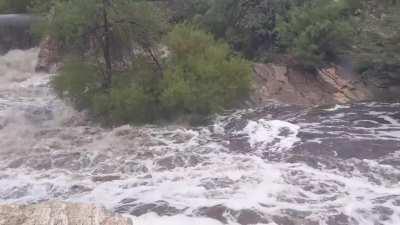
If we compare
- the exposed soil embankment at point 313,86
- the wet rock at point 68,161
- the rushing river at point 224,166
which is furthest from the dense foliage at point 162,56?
the wet rock at point 68,161

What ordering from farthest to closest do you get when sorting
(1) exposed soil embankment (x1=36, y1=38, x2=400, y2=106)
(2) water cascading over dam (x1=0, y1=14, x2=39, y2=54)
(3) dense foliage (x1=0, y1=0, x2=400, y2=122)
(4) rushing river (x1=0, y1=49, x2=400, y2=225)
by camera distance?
Answer: 1. (2) water cascading over dam (x1=0, y1=14, x2=39, y2=54)
2. (1) exposed soil embankment (x1=36, y1=38, x2=400, y2=106)
3. (3) dense foliage (x1=0, y1=0, x2=400, y2=122)
4. (4) rushing river (x1=0, y1=49, x2=400, y2=225)

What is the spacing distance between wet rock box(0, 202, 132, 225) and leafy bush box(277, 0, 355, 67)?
876 cm

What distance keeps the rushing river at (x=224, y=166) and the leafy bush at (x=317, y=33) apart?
1.85 m

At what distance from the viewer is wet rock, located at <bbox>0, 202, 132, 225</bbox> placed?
6.05 meters

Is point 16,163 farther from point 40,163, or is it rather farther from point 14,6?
point 14,6

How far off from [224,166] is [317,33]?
619cm

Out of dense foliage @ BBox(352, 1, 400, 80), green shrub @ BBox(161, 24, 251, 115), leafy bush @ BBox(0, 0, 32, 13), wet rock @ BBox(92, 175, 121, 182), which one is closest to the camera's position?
wet rock @ BBox(92, 175, 121, 182)

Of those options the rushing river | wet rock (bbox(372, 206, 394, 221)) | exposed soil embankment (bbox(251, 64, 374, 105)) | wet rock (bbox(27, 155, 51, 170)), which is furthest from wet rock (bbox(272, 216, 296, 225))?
exposed soil embankment (bbox(251, 64, 374, 105))

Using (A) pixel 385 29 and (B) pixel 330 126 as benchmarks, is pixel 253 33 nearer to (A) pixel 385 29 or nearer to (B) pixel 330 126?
(A) pixel 385 29

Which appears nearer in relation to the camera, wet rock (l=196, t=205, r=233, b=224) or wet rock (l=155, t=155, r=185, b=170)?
wet rock (l=196, t=205, r=233, b=224)

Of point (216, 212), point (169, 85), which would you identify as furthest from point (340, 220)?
point (169, 85)

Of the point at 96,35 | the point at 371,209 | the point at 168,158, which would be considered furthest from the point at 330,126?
the point at 96,35

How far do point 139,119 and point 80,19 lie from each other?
2123mm

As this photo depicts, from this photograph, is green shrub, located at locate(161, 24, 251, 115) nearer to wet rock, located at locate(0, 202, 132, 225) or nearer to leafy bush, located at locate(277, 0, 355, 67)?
leafy bush, located at locate(277, 0, 355, 67)
